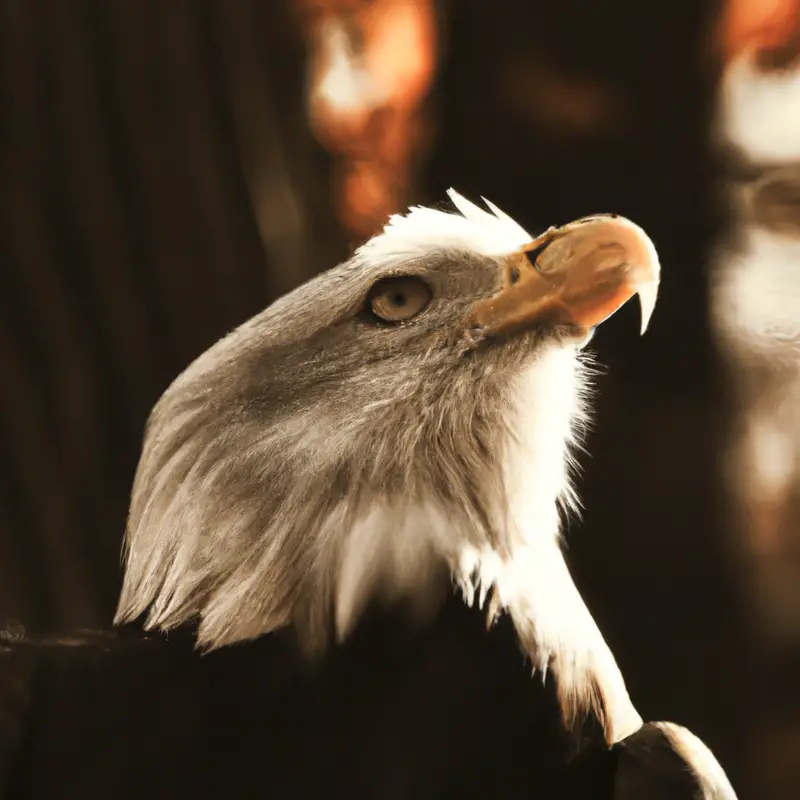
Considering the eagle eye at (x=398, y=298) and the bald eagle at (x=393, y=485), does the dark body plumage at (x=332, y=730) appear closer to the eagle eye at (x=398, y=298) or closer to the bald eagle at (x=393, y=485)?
the bald eagle at (x=393, y=485)

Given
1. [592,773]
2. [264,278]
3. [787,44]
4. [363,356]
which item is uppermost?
[787,44]

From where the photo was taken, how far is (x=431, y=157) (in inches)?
41.4

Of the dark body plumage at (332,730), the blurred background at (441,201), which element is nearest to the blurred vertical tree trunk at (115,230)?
the blurred background at (441,201)

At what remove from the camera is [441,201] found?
3.39ft

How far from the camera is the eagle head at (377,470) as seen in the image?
0.95 metres

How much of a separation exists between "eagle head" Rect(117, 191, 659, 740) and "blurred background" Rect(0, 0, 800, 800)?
5cm

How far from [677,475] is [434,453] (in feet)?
0.88

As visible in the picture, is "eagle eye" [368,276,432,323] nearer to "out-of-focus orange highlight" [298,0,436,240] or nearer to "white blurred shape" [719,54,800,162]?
"out-of-focus orange highlight" [298,0,436,240]

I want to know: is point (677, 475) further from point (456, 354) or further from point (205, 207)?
point (205, 207)

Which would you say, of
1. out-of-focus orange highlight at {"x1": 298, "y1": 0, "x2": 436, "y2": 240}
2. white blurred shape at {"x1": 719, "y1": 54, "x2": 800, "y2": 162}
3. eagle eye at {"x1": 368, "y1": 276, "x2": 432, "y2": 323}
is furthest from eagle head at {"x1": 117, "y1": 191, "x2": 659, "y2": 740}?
white blurred shape at {"x1": 719, "y1": 54, "x2": 800, "y2": 162}

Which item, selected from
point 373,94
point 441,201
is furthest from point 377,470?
point 373,94

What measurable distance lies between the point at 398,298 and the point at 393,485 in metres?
0.19

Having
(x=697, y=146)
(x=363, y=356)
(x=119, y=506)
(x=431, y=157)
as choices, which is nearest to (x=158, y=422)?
(x=119, y=506)

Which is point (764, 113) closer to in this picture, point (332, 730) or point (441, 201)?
point (441, 201)
